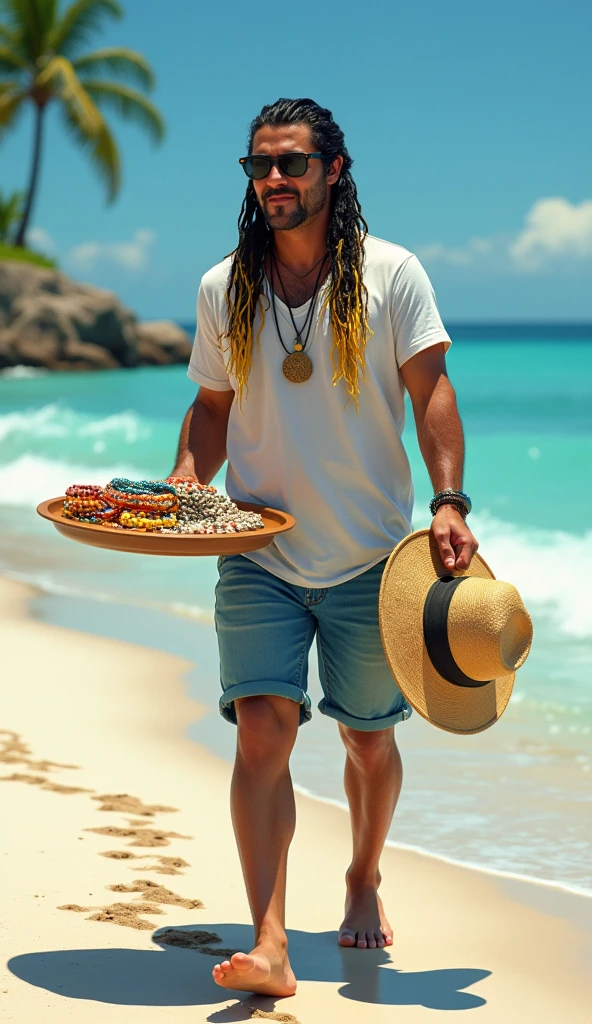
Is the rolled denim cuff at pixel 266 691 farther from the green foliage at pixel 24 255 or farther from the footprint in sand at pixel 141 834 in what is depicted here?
the green foliage at pixel 24 255

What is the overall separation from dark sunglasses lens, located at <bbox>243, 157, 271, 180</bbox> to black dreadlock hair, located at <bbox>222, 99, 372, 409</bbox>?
0.27 ft

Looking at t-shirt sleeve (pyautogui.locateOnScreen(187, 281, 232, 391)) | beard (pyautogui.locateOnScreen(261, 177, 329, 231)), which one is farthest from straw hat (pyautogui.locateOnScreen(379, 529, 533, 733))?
beard (pyautogui.locateOnScreen(261, 177, 329, 231))

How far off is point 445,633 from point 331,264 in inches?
37.8

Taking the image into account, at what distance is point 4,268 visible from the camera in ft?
114

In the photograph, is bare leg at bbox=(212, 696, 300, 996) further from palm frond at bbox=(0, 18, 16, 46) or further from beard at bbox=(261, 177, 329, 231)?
palm frond at bbox=(0, 18, 16, 46)

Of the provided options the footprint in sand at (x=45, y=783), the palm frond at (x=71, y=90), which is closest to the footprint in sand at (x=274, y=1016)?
the footprint in sand at (x=45, y=783)

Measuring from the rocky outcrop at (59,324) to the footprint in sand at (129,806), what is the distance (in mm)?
31384

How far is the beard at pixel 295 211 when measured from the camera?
10.9 ft

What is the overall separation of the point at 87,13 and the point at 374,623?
37.6 metres

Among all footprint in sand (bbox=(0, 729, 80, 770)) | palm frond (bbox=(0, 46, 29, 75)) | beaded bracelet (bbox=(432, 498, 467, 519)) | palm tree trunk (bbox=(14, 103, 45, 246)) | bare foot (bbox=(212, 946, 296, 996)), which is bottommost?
bare foot (bbox=(212, 946, 296, 996))

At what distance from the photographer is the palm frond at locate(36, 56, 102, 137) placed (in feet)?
119


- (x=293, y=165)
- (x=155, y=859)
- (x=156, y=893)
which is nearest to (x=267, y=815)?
(x=156, y=893)

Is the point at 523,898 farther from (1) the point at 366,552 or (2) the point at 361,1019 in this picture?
(1) the point at 366,552

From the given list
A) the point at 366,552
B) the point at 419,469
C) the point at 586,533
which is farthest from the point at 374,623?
the point at 419,469
